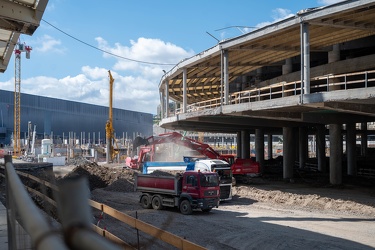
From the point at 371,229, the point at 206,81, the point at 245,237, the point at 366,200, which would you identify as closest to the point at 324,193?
the point at 366,200

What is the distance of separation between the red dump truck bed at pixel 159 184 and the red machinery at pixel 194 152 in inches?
441

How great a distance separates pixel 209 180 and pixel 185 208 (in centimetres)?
175

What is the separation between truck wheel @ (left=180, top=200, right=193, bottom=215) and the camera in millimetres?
20156

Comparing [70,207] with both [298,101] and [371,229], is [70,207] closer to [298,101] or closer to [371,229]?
[371,229]

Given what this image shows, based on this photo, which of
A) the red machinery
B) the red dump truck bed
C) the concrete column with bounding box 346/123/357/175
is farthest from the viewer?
the concrete column with bounding box 346/123/357/175

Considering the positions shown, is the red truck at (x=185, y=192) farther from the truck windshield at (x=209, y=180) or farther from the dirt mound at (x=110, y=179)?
the dirt mound at (x=110, y=179)

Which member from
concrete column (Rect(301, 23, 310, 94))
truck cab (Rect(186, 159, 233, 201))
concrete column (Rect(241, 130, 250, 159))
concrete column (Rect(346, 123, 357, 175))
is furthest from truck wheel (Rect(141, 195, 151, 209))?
concrete column (Rect(241, 130, 250, 159))

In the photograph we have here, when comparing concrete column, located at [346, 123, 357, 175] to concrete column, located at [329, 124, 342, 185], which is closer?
concrete column, located at [329, 124, 342, 185]

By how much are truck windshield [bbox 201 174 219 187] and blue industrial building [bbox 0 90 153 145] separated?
256 feet

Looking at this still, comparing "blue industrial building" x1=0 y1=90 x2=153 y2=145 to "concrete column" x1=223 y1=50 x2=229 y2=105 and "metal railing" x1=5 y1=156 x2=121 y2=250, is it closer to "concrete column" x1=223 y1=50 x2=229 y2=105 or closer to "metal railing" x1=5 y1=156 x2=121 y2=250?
"concrete column" x1=223 y1=50 x2=229 y2=105

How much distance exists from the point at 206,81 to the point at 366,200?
27.6 metres

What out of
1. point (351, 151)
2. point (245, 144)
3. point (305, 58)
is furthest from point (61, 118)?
point (305, 58)

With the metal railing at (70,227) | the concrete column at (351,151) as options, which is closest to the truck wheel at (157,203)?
the metal railing at (70,227)

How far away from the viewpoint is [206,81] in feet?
163
